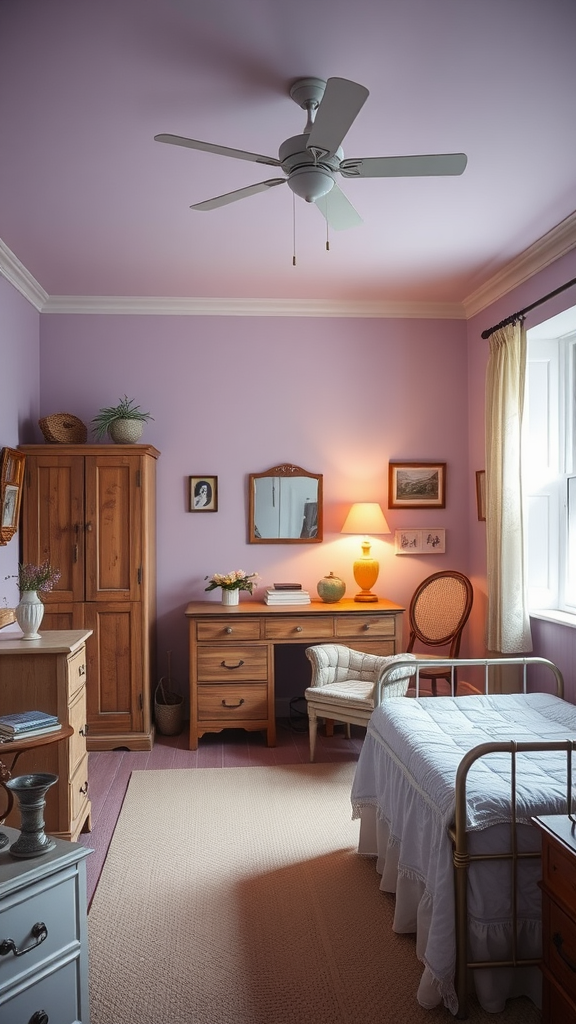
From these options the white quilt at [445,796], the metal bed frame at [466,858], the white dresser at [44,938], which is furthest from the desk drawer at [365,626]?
the white dresser at [44,938]

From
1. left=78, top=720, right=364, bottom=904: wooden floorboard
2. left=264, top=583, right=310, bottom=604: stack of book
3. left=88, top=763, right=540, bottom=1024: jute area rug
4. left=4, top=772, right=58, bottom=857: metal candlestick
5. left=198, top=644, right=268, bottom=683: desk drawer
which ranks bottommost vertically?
left=78, top=720, right=364, bottom=904: wooden floorboard

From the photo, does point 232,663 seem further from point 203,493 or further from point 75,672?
point 75,672

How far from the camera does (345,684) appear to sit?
4.75 metres

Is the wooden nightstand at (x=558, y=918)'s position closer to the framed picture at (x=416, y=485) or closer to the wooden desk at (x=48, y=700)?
the wooden desk at (x=48, y=700)

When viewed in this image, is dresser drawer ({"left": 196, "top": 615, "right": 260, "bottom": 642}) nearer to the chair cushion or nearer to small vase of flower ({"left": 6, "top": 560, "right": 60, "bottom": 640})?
the chair cushion

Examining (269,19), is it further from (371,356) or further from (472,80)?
(371,356)

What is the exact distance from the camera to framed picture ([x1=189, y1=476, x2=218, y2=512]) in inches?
220

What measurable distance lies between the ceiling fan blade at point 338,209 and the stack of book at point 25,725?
7.61 feet

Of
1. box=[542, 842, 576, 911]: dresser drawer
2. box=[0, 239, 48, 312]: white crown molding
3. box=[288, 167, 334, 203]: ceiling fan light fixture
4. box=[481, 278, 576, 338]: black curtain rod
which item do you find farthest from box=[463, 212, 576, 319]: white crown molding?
box=[542, 842, 576, 911]: dresser drawer

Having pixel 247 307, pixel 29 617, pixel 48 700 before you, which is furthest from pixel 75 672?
pixel 247 307

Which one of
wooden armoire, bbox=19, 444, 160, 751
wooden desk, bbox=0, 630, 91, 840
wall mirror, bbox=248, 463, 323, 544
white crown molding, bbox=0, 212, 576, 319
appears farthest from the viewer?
wall mirror, bbox=248, 463, 323, 544

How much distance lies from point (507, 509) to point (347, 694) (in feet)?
4.89

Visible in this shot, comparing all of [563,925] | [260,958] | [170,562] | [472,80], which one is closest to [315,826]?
[260,958]

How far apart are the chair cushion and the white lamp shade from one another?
3.74 feet
